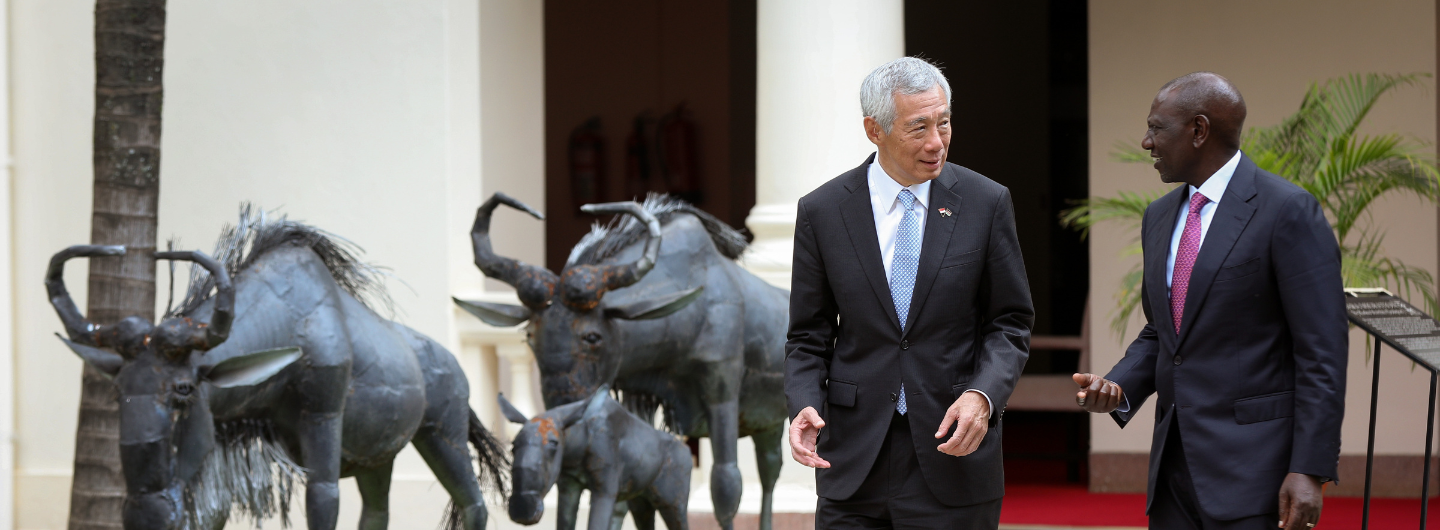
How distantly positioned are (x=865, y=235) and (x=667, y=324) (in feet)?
8.74

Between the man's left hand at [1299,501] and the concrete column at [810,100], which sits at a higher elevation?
the concrete column at [810,100]

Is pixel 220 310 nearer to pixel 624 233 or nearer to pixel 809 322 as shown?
pixel 624 233

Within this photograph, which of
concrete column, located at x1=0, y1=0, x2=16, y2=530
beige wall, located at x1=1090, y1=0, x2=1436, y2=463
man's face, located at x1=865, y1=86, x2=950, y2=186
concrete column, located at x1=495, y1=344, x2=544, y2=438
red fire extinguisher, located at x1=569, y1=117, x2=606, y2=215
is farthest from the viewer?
red fire extinguisher, located at x1=569, y1=117, x2=606, y2=215

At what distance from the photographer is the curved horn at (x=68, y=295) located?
4.79m

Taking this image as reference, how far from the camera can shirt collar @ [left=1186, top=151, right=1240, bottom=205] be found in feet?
10.9

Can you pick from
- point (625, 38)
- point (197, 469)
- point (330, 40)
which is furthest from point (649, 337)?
point (625, 38)

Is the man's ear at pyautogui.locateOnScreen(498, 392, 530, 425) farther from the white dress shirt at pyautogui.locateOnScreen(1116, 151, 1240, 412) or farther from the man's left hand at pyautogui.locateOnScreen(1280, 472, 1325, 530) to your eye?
the man's left hand at pyautogui.locateOnScreen(1280, 472, 1325, 530)

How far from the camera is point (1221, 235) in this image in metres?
3.26

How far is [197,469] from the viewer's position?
15.6 ft

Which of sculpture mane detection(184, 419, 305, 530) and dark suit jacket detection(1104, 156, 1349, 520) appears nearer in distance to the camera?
dark suit jacket detection(1104, 156, 1349, 520)

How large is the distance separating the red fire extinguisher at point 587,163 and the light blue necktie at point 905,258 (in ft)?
37.9

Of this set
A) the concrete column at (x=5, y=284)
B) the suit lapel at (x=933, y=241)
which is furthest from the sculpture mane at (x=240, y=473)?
the concrete column at (x=5, y=284)

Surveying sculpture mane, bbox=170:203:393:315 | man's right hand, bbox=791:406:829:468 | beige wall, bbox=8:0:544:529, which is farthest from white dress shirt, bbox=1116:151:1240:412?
beige wall, bbox=8:0:544:529

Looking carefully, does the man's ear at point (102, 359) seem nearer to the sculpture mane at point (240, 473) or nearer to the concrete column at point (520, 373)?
the sculpture mane at point (240, 473)
